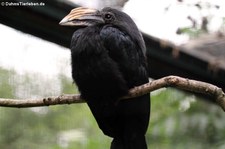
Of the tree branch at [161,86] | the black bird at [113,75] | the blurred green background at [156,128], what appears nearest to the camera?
the tree branch at [161,86]

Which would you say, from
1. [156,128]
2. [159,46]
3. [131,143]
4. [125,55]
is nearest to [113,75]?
[125,55]

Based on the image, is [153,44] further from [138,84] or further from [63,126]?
[63,126]

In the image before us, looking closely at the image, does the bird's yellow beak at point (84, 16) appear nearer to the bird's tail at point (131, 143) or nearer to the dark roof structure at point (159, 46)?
the dark roof structure at point (159, 46)

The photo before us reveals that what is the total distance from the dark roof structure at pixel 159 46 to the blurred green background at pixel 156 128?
17 centimetres

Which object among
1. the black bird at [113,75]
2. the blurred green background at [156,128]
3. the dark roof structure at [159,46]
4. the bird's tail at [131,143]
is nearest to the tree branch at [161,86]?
the black bird at [113,75]

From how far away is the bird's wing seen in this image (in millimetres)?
1958

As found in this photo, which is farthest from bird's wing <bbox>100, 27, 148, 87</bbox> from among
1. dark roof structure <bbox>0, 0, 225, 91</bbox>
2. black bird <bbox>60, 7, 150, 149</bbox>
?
dark roof structure <bbox>0, 0, 225, 91</bbox>

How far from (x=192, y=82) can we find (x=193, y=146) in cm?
88

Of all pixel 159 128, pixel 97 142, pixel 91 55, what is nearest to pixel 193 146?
pixel 159 128

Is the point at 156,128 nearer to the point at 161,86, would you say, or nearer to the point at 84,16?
the point at 84,16

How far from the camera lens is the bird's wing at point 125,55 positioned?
196 cm

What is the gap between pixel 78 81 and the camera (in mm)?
1980

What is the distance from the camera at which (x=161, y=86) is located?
1661 millimetres

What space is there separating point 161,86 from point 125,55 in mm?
334
